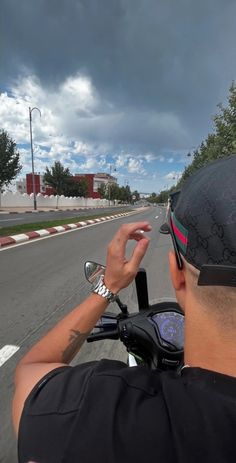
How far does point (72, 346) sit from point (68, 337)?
3 centimetres

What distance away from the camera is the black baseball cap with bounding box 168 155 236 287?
34.3 inches

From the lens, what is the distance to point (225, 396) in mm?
822

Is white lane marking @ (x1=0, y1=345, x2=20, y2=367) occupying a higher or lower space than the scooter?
lower

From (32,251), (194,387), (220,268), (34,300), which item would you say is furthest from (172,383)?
(32,251)

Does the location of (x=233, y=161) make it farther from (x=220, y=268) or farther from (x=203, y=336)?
(x=203, y=336)

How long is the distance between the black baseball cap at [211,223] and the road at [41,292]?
4.38 feet

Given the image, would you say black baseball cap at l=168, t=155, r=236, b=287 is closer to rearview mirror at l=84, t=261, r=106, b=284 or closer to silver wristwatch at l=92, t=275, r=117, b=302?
silver wristwatch at l=92, t=275, r=117, b=302

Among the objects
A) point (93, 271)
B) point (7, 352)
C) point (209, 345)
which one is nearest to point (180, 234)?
point (209, 345)

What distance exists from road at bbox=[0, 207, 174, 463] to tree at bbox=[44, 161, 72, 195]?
2916 inches

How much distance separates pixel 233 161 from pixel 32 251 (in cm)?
1081

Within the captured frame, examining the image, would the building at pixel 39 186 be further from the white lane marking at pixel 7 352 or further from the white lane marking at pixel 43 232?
the white lane marking at pixel 7 352

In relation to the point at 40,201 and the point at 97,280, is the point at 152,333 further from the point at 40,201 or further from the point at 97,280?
the point at 40,201

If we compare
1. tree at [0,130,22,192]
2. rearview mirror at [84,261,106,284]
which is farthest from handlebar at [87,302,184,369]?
tree at [0,130,22,192]

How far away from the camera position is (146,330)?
170cm
